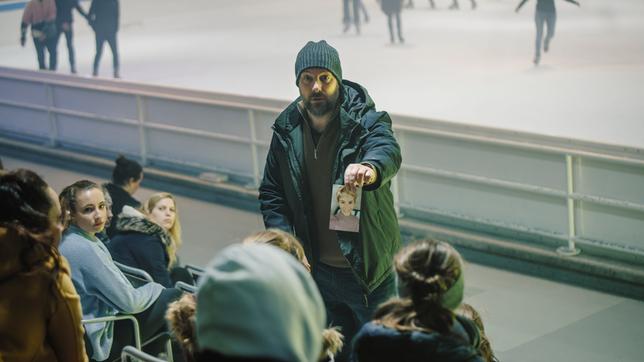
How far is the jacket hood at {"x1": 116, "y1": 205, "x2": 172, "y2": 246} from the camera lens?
5234 millimetres

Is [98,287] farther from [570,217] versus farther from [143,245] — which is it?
[570,217]

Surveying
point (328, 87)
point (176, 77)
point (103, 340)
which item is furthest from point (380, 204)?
point (176, 77)

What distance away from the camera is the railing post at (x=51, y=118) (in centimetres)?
1022

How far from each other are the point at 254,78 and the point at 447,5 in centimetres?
210

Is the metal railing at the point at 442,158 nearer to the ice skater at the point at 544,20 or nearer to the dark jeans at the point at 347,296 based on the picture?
the ice skater at the point at 544,20

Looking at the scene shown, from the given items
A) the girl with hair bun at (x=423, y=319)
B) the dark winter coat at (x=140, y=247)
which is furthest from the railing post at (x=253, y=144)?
the girl with hair bun at (x=423, y=319)

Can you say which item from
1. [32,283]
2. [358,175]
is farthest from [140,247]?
[32,283]

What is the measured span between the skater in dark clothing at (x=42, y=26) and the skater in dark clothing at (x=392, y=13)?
3.62 metres

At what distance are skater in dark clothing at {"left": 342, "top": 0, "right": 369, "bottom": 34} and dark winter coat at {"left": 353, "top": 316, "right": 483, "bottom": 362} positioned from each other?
19.8ft

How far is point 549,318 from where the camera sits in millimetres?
6012

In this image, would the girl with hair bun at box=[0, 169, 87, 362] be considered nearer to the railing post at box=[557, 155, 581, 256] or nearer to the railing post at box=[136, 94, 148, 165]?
the railing post at box=[557, 155, 581, 256]

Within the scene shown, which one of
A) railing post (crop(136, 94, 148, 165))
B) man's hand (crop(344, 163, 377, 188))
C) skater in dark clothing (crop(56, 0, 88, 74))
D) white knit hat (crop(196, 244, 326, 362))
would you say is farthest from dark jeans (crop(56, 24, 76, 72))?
white knit hat (crop(196, 244, 326, 362))

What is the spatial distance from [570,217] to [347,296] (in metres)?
2.75

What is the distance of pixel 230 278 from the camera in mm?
1730
